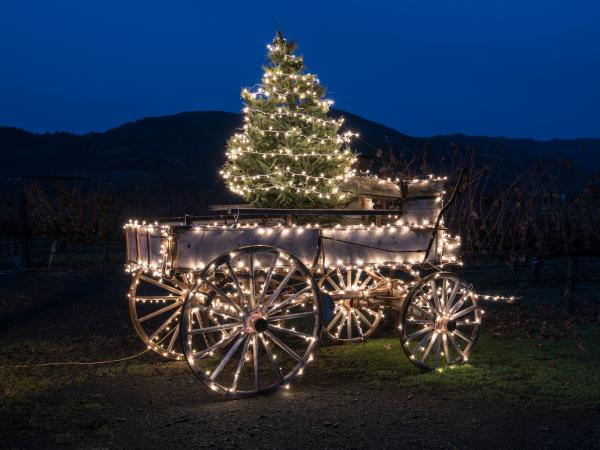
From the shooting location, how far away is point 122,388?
19.8ft

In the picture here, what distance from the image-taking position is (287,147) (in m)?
7.41

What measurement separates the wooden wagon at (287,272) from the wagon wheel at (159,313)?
51mm

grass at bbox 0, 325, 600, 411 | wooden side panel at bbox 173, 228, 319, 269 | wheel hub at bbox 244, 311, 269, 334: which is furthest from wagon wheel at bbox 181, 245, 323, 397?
grass at bbox 0, 325, 600, 411

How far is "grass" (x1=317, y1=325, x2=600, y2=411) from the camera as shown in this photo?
562 centimetres

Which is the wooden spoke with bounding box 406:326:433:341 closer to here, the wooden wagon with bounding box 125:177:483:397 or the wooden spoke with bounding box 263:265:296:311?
the wooden wagon with bounding box 125:177:483:397

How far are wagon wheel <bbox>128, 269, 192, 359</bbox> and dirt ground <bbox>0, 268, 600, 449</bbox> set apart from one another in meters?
0.31

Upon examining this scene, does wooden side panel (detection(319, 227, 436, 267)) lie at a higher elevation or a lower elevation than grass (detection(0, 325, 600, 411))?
higher

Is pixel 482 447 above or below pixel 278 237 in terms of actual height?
below

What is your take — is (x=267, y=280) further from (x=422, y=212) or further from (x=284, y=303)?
(x=422, y=212)

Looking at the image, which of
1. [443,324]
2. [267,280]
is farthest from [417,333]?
[267,280]

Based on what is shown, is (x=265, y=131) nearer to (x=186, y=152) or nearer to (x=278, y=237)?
(x=278, y=237)

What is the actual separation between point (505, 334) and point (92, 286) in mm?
10031

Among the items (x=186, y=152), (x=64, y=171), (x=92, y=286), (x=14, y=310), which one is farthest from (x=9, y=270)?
(x=186, y=152)

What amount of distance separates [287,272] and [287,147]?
1.69 meters
